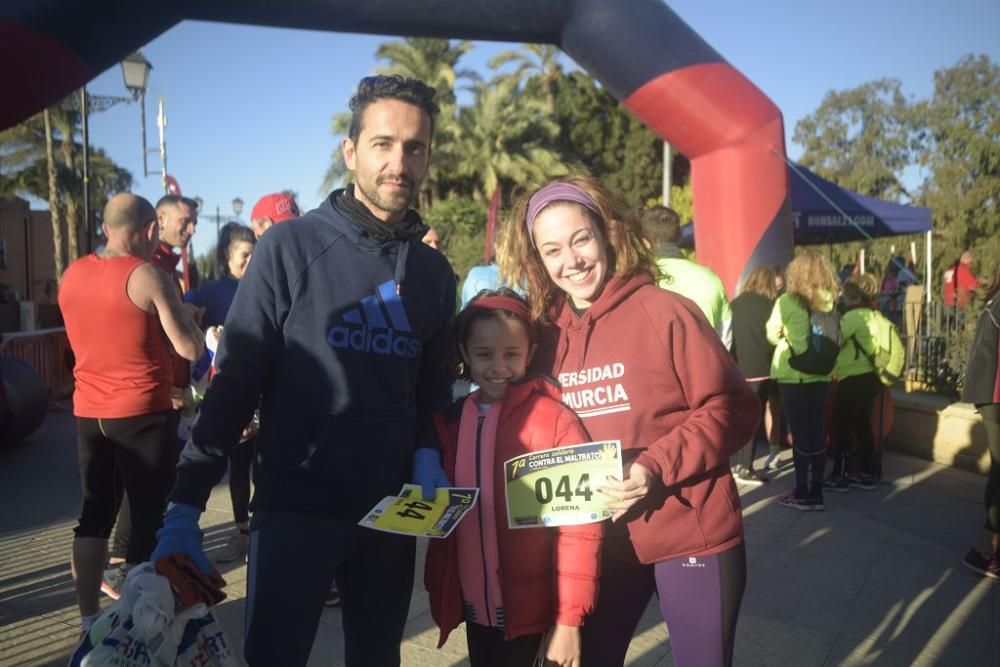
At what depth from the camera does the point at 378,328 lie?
2008mm

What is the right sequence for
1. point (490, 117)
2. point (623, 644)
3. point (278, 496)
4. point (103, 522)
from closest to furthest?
point (278, 496) < point (623, 644) < point (103, 522) < point (490, 117)

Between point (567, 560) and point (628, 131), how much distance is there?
36684 mm

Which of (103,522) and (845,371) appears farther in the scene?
(845,371)

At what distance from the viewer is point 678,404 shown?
2.02 meters

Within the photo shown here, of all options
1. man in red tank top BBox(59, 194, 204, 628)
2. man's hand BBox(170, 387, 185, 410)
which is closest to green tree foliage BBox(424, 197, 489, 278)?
man's hand BBox(170, 387, 185, 410)

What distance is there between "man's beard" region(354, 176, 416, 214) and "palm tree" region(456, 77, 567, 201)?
28.4 m

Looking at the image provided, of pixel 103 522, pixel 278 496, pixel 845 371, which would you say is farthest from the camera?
pixel 845 371

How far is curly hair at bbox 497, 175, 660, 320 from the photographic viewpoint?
2131 mm

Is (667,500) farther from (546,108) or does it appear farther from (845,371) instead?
(546,108)

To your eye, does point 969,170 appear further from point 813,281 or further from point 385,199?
point 385,199

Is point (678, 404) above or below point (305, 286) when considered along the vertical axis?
below

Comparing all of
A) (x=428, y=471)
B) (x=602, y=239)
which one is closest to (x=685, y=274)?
(x=602, y=239)

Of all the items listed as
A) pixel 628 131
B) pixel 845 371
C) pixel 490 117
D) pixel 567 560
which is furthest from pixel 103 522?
pixel 628 131

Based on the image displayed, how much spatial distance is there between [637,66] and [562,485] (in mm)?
6669
